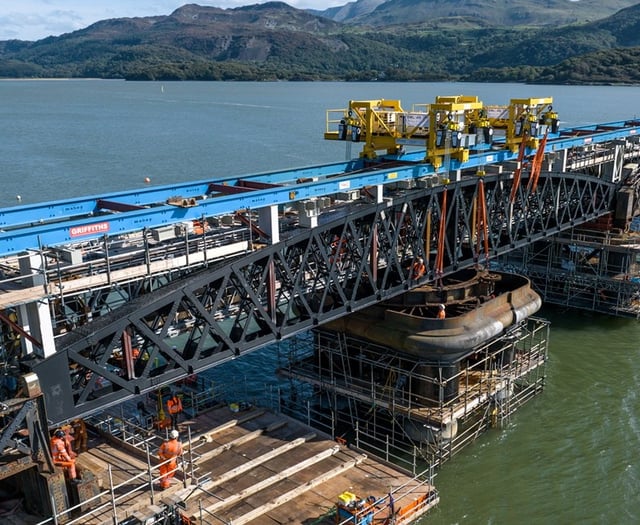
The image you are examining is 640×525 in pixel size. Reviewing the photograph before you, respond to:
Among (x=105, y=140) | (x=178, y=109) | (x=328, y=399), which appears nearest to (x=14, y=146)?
(x=105, y=140)

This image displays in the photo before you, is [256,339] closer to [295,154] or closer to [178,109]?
[295,154]

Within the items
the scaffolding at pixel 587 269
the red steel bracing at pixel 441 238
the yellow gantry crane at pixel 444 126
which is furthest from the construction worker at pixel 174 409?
→ the scaffolding at pixel 587 269

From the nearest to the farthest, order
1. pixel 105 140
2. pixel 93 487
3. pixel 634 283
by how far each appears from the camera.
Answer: pixel 93 487 → pixel 634 283 → pixel 105 140

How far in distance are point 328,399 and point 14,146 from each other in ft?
265

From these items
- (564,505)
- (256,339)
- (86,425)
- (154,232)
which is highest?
(154,232)

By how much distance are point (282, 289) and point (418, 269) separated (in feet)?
22.9

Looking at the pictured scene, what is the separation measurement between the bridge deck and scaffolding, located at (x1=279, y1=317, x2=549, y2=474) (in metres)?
1.98

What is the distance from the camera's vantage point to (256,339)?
21.6 meters

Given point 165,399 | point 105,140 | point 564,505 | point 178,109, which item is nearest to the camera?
point 564,505

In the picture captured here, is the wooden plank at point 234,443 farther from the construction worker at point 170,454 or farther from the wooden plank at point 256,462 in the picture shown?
the construction worker at point 170,454

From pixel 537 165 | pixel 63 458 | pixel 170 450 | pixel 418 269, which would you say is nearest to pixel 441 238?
pixel 418 269

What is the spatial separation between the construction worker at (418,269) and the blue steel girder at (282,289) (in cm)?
26

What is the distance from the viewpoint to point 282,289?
2323 centimetres

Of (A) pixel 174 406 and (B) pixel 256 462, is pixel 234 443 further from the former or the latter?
(A) pixel 174 406
